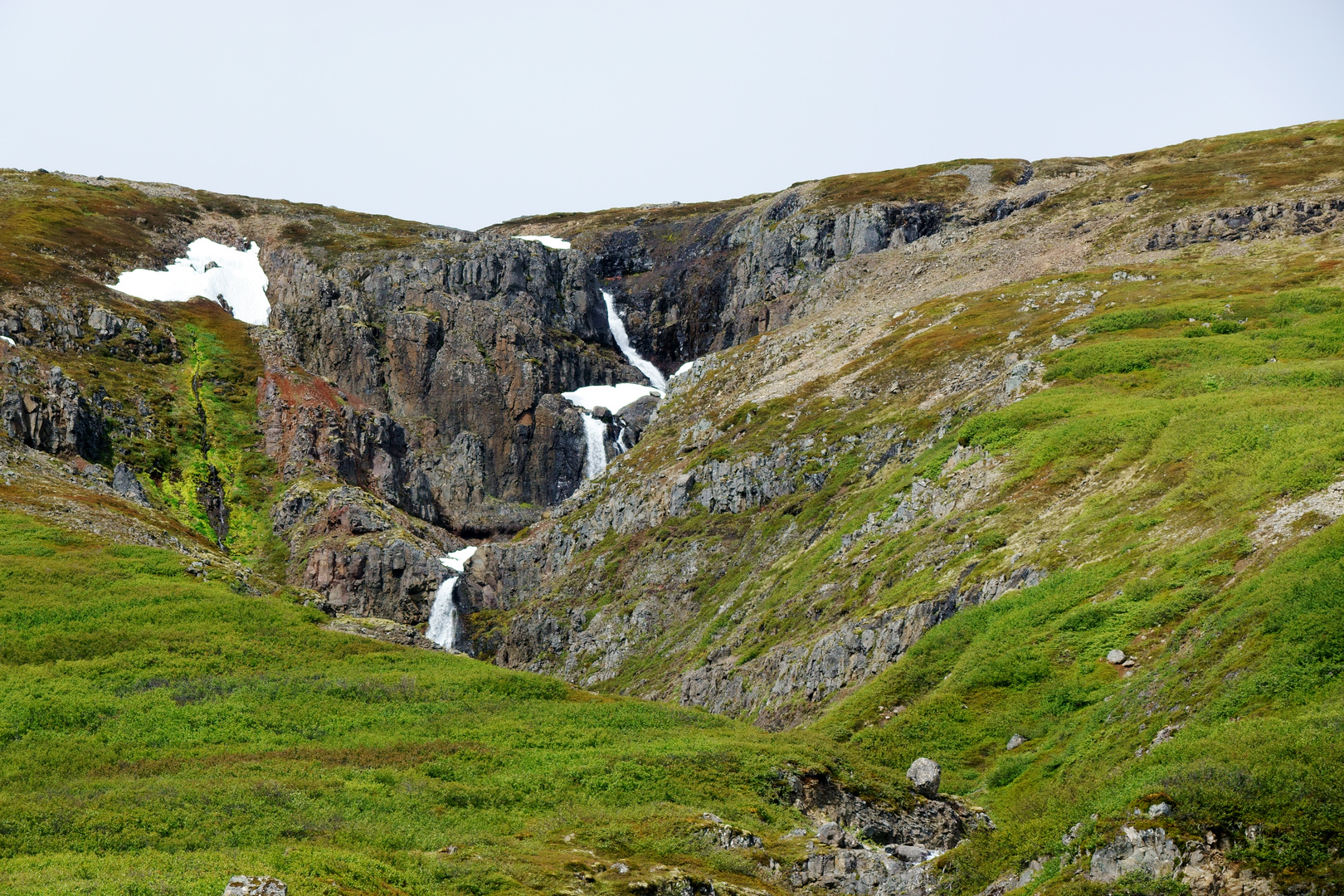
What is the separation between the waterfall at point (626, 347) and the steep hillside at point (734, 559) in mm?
6135

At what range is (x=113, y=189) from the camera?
149375mm

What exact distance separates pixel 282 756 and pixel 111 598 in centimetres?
1732

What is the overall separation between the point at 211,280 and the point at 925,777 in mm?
124467


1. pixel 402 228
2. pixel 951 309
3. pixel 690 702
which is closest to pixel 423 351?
pixel 402 228

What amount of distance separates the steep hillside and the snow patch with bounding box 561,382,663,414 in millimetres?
927

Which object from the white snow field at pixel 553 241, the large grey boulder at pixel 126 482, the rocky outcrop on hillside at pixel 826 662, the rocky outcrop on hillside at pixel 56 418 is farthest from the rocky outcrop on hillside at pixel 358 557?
the white snow field at pixel 553 241

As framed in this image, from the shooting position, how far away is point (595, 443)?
113875mm

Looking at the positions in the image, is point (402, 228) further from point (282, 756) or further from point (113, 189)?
point (282, 756)

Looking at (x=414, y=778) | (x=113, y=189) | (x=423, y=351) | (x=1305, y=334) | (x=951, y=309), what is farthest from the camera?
(x=113, y=189)

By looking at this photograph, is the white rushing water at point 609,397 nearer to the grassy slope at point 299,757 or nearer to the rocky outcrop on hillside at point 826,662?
the rocky outcrop on hillside at point 826,662

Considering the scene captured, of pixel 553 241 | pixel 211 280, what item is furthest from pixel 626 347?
pixel 211 280

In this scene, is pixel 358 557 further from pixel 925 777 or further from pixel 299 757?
pixel 925 777

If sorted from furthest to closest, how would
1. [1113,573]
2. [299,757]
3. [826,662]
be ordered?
[826,662]
[1113,573]
[299,757]

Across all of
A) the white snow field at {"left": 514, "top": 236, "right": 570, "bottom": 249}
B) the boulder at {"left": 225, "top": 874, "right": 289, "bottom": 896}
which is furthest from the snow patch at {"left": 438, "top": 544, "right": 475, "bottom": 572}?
the boulder at {"left": 225, "top": 874, "right": 289, "bottom": 896}
